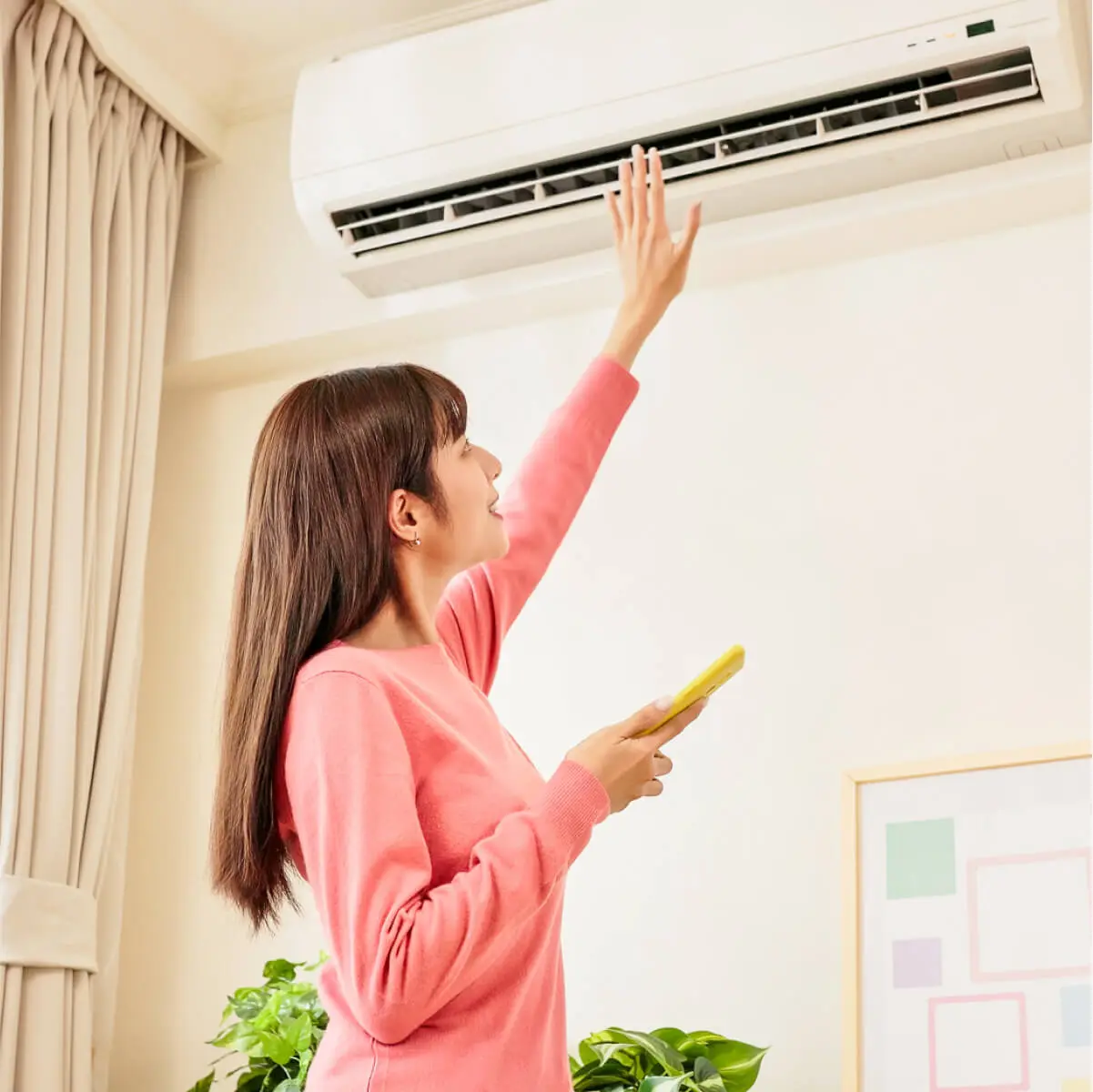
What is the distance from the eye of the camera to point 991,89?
198cm

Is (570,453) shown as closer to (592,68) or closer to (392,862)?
(392,862)

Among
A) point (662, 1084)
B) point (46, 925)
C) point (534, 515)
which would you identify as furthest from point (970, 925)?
point (46, 925)

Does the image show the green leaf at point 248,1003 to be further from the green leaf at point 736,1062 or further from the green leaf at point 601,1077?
the green leaf at point 736,1062

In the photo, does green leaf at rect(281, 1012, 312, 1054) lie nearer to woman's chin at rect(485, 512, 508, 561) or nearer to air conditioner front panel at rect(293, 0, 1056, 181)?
woman's chin at rect(485, 512, 508, 561)

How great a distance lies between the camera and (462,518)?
1.26 meters

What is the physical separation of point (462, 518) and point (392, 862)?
33 cm

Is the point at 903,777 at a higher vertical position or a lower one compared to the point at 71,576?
lower

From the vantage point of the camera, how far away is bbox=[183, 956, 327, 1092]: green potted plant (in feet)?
6.00

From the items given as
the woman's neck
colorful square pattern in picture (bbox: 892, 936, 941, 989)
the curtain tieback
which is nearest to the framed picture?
colorful square pattern in picture (bbox: 892, 936, 941, 989)

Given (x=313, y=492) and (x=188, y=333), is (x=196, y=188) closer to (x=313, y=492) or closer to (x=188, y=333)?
(x=188, y=333)

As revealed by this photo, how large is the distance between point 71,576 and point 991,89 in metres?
1.41

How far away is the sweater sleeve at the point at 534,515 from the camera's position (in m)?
1.47

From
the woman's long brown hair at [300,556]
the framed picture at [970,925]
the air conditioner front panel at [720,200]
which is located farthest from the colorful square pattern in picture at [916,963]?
the air conditioner front panel at [720,200]

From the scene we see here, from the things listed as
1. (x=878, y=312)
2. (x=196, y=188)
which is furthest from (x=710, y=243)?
(x=196, y=188)
